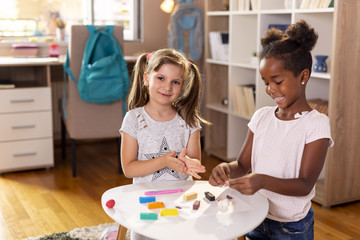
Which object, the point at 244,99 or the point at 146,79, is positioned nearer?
the point at 146,79

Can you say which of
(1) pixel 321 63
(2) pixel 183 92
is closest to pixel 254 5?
(1) pixel 321 63

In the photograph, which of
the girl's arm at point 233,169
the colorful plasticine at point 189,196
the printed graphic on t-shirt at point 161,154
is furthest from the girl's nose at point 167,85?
the colorful plasticine at point 189,196

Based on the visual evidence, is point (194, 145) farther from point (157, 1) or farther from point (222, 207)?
point (157, 1)

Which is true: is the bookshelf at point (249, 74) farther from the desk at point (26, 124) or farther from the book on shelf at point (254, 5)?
the desk at point (26, 124)

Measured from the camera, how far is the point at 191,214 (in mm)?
1252

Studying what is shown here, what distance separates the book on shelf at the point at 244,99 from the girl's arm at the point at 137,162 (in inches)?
69.1

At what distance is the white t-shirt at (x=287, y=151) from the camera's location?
4.68ft

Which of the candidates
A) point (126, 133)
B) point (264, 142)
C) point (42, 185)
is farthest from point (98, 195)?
point (264, 142)

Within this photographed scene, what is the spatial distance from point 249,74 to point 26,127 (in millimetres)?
1649

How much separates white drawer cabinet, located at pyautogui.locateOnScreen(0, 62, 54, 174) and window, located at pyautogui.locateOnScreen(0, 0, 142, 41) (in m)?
0.82

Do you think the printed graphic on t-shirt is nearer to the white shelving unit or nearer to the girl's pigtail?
the girl's pigtail

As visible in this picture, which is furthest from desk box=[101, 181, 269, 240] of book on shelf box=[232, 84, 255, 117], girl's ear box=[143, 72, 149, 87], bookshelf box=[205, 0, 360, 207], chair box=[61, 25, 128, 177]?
book on shelf box=[232, 84, 255, 117]

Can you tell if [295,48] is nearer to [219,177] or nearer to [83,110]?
[219,177]

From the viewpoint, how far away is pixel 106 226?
2.40 m
